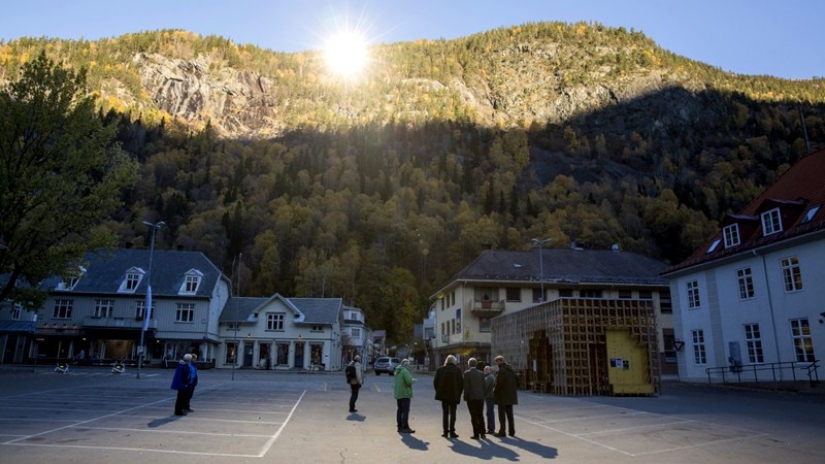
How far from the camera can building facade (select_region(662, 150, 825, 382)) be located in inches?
983

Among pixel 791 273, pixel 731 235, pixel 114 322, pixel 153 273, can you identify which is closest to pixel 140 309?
pixel 114 322

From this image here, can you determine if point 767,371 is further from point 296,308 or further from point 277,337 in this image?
point 277,337

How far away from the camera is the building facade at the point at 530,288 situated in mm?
48531

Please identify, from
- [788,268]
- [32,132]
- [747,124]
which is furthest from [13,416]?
[747,124]

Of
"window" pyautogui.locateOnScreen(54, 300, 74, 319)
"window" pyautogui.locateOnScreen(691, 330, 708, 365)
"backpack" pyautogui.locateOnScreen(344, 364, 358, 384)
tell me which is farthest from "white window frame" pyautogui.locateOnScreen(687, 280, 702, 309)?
"window" pyautogui.locateOnScreen(54, 300, 74, 319)

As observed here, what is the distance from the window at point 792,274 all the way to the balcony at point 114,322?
5257 centimetres

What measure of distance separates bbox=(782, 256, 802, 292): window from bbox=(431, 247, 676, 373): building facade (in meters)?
21.0

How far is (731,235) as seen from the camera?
99.2ft

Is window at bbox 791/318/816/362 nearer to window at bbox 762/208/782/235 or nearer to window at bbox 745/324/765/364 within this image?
window at bbox 745/324/765/364

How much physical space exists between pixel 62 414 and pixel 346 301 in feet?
281

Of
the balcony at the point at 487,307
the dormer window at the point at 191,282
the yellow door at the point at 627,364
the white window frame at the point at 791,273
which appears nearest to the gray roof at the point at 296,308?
the dormer window at the point at 191,282

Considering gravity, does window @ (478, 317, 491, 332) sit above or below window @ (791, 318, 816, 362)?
above

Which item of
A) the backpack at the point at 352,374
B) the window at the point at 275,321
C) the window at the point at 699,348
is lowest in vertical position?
the backpack at the point at 352,374

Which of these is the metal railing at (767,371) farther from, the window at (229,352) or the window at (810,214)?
the window at (229,352)
